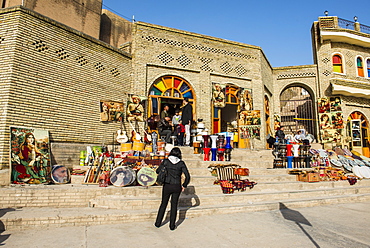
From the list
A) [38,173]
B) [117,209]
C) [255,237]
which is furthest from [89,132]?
[255,237]

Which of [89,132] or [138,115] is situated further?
[138,115]

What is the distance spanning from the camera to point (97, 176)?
24.7 feet

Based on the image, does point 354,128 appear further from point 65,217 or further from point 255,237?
point 65,217

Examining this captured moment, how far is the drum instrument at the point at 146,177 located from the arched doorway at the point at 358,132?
49.7 feet

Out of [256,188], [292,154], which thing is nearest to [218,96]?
[292,154]

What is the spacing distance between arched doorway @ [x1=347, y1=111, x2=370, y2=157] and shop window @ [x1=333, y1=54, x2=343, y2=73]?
321 centimetres

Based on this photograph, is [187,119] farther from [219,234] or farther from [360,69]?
[360,69]

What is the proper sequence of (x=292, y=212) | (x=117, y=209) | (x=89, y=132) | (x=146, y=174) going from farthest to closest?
(x=89, y=132), (x=146, y=174), (x=292, y=212), (x=117, y=209)

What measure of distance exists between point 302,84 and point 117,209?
54.1ft

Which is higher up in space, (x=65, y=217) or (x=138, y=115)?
(x=138, y=115)

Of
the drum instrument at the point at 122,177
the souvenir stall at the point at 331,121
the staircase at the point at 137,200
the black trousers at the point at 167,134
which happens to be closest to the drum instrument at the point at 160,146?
the black trousers at the point at 167,134

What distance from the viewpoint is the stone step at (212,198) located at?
581 cm

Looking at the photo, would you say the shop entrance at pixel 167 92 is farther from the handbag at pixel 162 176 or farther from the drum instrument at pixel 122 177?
the handbag at pixel 162 176

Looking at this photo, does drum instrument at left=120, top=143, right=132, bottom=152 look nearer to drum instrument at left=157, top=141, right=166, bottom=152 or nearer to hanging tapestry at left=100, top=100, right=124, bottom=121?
drum instrument at left=157, top=141, right=166, bottom=152
